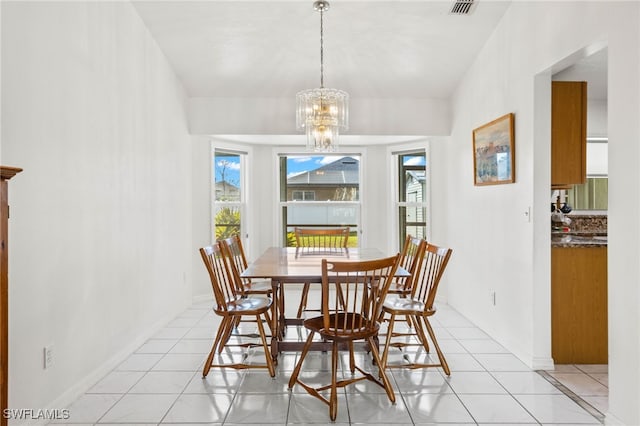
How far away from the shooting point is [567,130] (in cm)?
312

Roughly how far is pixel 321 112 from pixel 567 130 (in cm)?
186

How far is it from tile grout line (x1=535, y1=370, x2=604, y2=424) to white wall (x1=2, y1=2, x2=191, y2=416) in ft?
9.84

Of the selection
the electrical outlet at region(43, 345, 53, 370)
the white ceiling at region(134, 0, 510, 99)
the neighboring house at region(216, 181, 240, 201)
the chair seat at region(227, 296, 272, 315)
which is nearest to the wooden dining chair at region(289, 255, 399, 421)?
the chair seat at region(227, 296, 272, 315)

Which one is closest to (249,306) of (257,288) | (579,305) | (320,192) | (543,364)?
(257,288)

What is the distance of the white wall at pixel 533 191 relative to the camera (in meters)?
2.07

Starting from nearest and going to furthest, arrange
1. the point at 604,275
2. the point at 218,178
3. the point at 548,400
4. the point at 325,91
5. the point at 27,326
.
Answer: the point at 27,326 < the point at 548,400 < the point at 604,275 < the point at 325,91 < the point at 218,178

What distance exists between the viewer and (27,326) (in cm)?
210

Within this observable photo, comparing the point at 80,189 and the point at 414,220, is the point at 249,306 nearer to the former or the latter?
the point at 80,189

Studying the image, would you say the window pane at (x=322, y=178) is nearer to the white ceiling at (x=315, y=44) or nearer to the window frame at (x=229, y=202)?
the window frame at (x=229, y=202)

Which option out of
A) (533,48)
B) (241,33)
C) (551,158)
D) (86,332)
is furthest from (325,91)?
(86,332)

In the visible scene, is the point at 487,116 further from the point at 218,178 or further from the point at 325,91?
the point at 218,178

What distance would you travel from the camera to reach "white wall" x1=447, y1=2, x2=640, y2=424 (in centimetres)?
207

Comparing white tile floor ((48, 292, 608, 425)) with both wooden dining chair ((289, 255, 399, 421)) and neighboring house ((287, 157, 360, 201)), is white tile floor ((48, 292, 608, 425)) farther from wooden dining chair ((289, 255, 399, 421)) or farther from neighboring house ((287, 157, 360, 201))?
neighboring house ((287, 157, 360, 201))

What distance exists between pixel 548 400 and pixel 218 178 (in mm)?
4271
